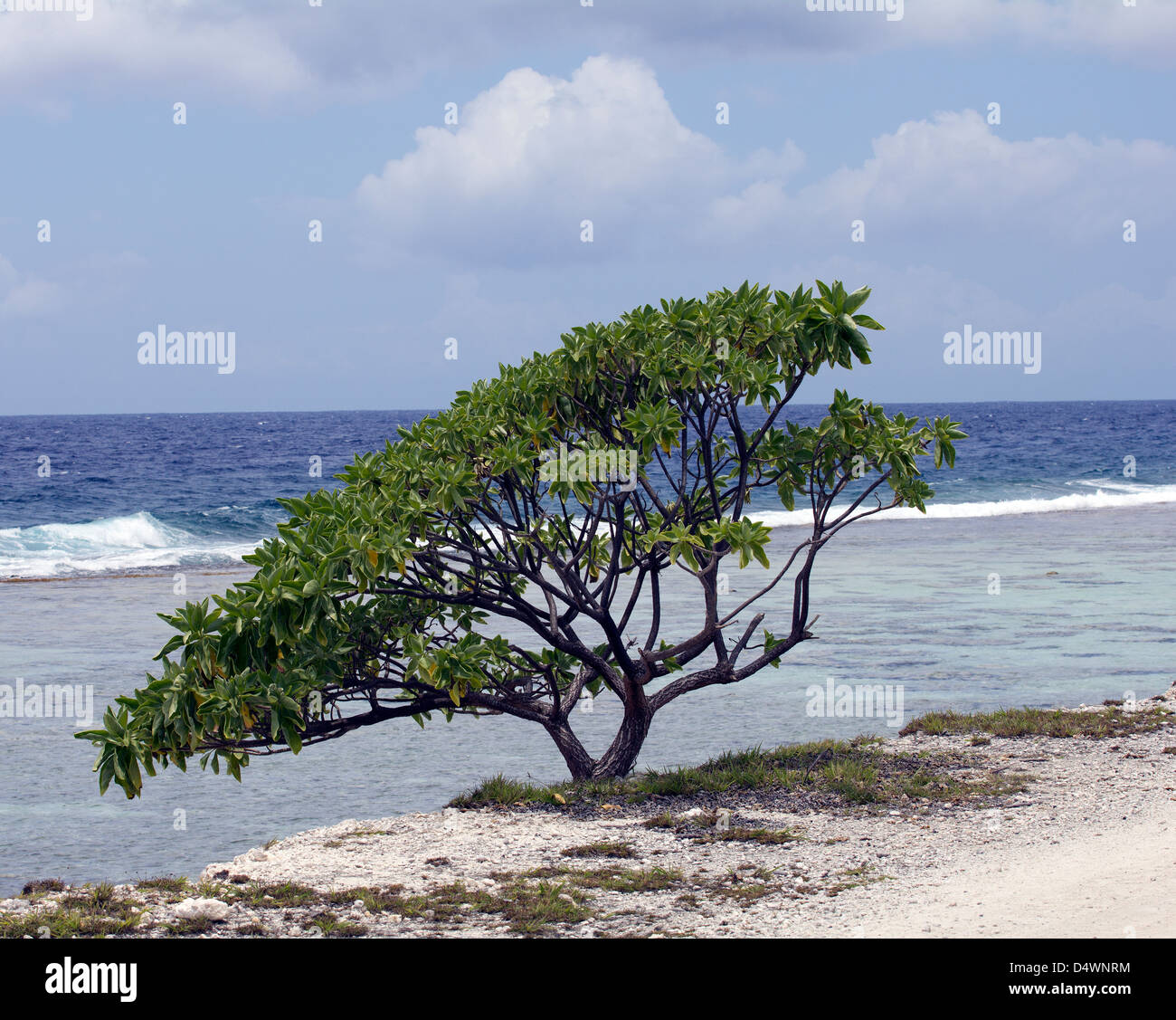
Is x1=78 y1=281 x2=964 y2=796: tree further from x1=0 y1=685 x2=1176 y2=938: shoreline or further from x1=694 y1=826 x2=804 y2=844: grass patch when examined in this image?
x1=694 y1=826 x2=804 y2=844: grass patch

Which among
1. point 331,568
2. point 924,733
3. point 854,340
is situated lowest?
point 924,733

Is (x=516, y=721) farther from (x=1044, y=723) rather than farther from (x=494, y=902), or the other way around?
(x=494, y=902)

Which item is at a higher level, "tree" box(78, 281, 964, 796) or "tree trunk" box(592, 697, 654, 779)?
"tree" box(78, 281, 964, 796)

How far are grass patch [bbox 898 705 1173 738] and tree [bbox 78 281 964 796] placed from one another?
9.74 ft

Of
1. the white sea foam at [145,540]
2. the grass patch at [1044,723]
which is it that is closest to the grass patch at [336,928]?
the grass patch at [1044,723]

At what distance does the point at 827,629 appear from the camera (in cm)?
1900

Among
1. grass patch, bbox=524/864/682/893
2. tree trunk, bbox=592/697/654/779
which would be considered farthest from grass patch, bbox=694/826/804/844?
tree trunk, bbox=592/697/654/779

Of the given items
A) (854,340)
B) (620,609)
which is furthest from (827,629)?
(854,340)

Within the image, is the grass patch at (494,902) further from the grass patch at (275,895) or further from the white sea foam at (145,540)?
the white sea foam at (145,540)

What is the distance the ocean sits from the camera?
10.3m

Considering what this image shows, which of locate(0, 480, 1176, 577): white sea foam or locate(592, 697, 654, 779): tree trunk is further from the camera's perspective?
locate(0, 480, 1176, 577): white sea foam
